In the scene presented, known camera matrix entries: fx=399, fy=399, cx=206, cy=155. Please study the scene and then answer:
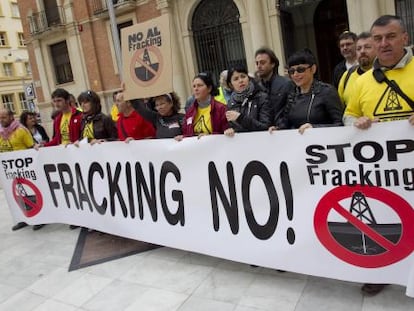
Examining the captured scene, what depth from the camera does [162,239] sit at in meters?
3.70

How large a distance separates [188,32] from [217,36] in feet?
3.47

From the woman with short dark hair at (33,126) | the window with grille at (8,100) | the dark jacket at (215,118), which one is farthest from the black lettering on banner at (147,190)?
the window with grille at (8,100)

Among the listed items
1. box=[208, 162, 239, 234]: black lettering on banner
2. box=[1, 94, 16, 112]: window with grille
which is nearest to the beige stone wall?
box=[1, 94, 16, 112]: window with grille

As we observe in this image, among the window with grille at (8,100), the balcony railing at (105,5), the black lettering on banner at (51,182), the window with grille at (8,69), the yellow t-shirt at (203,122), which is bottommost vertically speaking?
the black lettering on banner at (51,182)

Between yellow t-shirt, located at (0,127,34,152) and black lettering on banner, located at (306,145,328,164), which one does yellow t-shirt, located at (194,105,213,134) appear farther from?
yellow t-shirt, located at (0,127,34,152)

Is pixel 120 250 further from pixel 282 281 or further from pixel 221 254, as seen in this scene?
pixel 282 281

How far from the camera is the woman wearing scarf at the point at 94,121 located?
173 inches

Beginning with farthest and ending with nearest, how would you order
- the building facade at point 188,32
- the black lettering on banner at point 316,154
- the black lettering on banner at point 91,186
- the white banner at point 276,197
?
the building facade at point 188,32 < the black lettering on banner at point 91,186 < the black lettering on banner at point 316,154 < the white banner at point 276,197

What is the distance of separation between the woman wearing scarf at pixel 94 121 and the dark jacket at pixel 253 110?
1.72 m

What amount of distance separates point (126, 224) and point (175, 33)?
1134cm

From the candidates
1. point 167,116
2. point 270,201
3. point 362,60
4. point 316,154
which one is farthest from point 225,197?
point 362,60

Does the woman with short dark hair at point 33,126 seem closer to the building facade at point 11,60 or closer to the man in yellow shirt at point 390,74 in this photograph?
the man in yellow shirt at point 390,74

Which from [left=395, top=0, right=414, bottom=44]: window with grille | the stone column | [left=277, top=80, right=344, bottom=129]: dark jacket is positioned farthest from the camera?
the stone column

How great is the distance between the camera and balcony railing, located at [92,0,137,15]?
1501 cm
